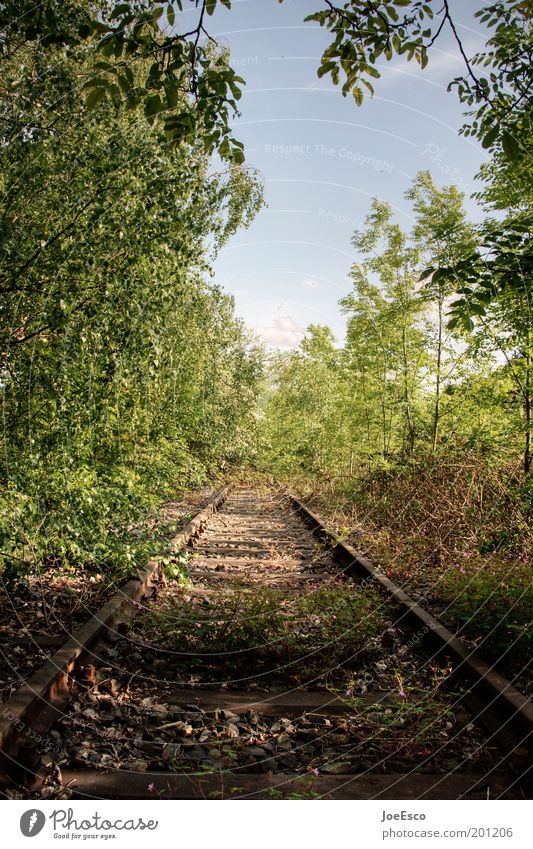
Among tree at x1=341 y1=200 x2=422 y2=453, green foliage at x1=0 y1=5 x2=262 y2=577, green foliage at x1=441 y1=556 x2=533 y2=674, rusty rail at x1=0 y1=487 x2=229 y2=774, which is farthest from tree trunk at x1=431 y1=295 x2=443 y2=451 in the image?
rusty rail at x1=0 y1=487 x2=229 y2=774

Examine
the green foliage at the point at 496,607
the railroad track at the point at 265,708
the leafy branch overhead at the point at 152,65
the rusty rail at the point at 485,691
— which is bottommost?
the railroad track at the point at 265,708

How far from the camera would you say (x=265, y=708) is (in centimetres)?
295

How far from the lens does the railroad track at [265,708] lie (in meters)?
2.22

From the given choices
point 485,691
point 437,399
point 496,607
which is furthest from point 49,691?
point 437,399

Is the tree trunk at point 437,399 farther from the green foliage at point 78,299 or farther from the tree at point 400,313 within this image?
the green foliage at point 78,299

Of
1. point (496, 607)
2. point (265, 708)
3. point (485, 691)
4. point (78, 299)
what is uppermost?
point (78, 299)

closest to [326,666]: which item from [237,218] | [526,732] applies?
[526,732]

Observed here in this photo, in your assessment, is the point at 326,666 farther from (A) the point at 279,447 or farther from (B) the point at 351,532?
(A) the point at 279,447

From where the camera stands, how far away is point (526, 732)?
7.88 ft

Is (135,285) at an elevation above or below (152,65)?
below

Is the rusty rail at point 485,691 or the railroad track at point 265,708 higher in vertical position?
the rusty rail at point 485,691

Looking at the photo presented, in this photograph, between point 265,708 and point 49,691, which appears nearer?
point 49,691

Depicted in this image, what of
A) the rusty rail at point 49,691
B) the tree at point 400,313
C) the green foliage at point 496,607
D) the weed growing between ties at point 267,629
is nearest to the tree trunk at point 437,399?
the tree at point 400,313

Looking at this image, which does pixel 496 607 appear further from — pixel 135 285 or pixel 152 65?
pixel 152 65
